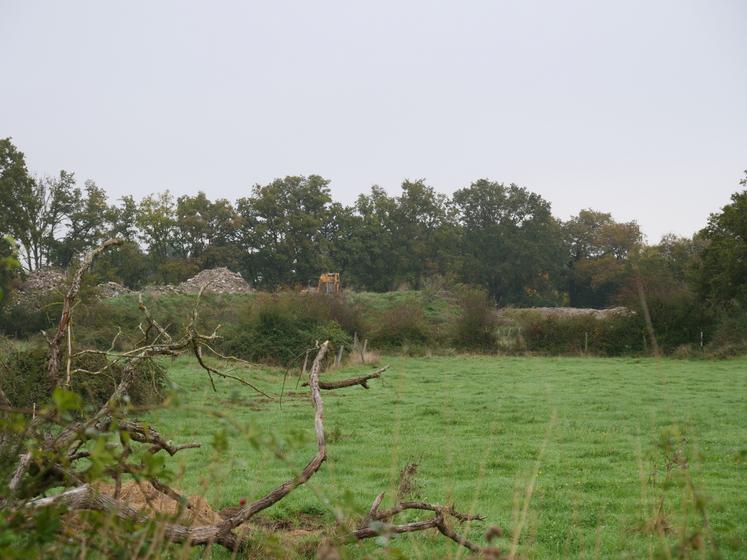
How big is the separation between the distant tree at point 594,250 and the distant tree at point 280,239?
23.2 m

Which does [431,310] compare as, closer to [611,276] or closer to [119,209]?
[611,276]

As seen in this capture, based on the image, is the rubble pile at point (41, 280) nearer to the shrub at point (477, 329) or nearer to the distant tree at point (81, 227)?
the distant tree at point (81, 227)

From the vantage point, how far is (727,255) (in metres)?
28.2

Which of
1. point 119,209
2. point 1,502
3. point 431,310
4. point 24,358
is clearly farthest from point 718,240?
point 119,209

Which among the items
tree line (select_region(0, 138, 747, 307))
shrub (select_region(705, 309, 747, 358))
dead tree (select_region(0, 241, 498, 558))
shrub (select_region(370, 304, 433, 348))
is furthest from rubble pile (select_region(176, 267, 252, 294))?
dead tree (select_region(0, 241, 498, 558))

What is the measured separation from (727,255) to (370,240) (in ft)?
129

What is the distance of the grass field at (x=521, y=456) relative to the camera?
538 centimetres

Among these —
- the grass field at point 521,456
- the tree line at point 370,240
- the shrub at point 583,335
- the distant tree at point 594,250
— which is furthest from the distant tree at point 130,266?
the distant tree at point 594,250

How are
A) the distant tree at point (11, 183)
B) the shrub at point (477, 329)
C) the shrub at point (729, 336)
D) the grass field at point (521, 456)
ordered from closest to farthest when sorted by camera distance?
the grass field at point (521, 456)
the shrub at point (729, 336)
the shrub at point (477, 329)
the distant tree at point (11, 183)

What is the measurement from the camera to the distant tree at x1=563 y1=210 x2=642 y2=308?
66.9 meters

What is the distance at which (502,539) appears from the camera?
7.28 m

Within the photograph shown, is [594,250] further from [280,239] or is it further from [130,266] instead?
[130,266]

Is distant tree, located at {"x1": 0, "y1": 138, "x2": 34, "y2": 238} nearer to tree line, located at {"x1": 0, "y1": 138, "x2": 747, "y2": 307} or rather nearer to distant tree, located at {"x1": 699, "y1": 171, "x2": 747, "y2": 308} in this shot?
tree line, located at {"x1": 0, "y1": 138, "x2": 747, "y2": 307}

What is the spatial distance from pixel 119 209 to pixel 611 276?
40.3m
